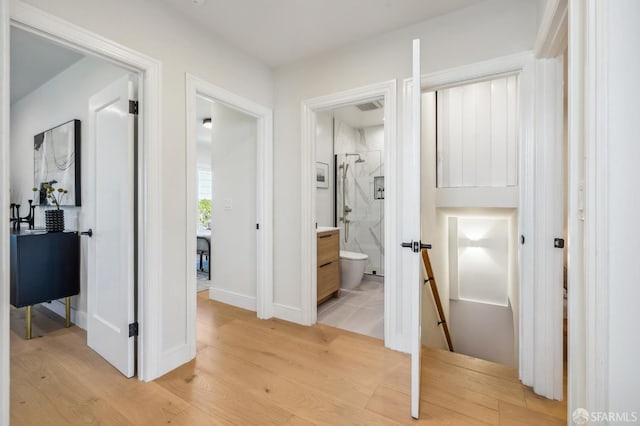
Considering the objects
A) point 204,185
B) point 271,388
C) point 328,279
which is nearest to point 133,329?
point 271,388

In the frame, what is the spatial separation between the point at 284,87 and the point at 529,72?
199 cm

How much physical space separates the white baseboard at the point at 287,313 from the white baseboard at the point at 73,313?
5.61 ft

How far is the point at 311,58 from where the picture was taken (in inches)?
102

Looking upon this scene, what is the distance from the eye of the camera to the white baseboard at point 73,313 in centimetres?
251

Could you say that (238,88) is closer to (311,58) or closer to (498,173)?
(311,58)

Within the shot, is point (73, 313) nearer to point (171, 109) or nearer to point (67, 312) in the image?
point (67, 312)

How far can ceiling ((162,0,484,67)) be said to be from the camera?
1896 mm

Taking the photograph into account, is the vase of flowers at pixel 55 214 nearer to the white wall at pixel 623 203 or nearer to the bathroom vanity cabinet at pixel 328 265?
the bathroom vanity cabinet at pixel 328 265

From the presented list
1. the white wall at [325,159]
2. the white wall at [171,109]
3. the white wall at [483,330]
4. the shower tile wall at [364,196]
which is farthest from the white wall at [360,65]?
the shower tile wall at [364,196]

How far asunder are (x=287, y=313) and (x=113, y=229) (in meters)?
1.63

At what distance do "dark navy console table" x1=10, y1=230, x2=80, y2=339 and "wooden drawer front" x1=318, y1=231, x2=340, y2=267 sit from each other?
2.30 metres

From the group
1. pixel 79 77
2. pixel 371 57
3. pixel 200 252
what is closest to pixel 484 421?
pixel 371 57

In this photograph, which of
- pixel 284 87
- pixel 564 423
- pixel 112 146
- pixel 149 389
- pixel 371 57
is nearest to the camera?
pixel 564 423

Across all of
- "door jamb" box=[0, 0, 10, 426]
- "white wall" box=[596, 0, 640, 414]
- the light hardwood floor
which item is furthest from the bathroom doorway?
"door jamb" box=[0, 0, 10, 426]
